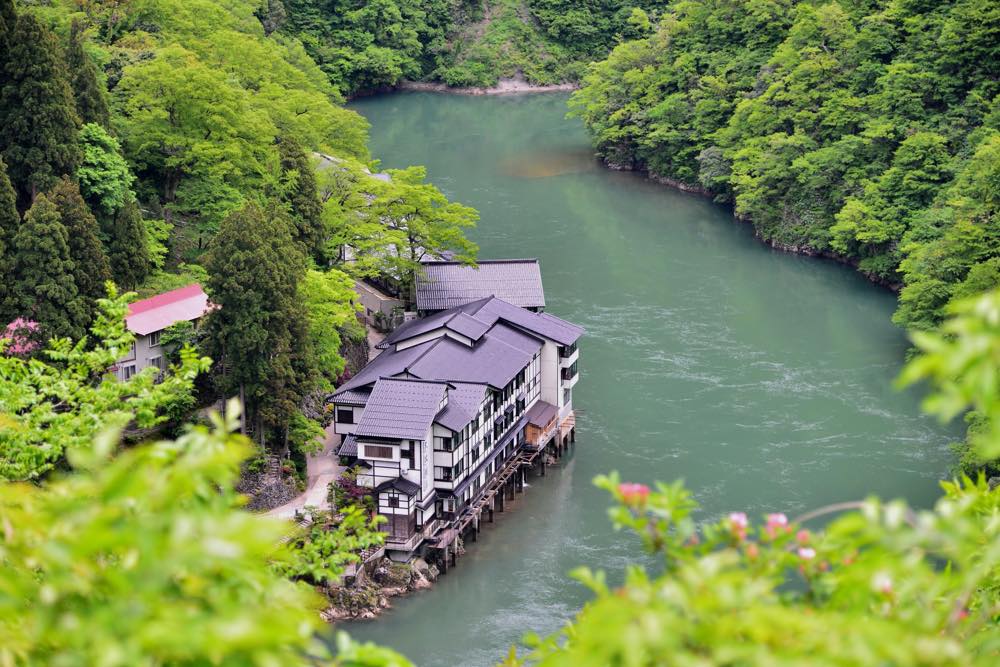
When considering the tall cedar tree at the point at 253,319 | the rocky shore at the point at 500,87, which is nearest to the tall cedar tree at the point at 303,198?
the tall cedar tree at the point at 253,319

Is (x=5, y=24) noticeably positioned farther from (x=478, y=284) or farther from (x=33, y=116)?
(x=478, y=284)

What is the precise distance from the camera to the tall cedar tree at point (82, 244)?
1088 inches

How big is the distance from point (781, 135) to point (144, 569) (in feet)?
167

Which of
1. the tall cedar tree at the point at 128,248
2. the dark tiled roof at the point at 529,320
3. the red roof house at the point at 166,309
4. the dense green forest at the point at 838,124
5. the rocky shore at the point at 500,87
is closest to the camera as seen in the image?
the red roof house at the point at 166,309

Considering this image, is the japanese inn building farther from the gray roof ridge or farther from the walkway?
the walkway

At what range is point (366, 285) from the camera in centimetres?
3978

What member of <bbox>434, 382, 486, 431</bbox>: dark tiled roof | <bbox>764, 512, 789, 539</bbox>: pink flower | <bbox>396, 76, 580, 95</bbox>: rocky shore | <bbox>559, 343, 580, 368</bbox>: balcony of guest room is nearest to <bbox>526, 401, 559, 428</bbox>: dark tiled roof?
<bbox>559, 343, 580, 368</bbox>: balcony of guest room

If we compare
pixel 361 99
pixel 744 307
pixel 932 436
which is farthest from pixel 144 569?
pixel 361 99

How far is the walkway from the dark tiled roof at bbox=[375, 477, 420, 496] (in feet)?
4.57

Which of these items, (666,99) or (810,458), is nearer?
(810,458)

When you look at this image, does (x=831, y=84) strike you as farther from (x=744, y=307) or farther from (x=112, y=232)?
(x=112, y=232)

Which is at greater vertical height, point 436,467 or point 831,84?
point 831,84

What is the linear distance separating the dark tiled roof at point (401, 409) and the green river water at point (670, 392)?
3227 millimetres

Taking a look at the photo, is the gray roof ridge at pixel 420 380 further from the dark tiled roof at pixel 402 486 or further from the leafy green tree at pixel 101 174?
the leafy green tree at pixel 101 174
